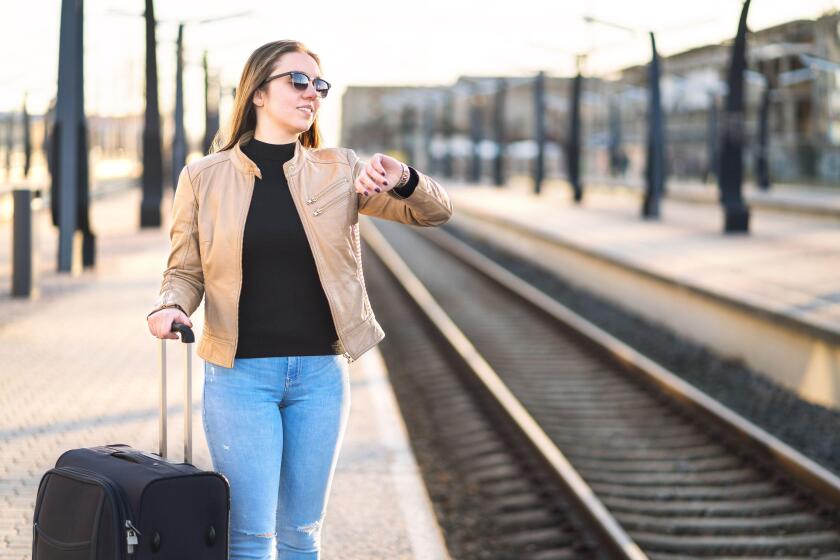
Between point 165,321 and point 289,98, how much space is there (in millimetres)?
717

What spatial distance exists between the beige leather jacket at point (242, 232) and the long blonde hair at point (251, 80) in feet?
0.15

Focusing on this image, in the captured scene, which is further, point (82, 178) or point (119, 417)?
point (82, 178)

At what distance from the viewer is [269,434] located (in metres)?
3.77

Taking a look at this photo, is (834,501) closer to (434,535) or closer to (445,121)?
(434,535)

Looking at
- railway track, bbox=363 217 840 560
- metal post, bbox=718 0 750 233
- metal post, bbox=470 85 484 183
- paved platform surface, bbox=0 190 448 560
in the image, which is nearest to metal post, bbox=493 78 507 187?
metal post, bbox=470 85 484 183

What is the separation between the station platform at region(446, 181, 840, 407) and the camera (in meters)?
12.8

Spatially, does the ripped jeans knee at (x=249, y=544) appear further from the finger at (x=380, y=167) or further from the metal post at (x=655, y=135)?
the metal post at (x=655, y=135)

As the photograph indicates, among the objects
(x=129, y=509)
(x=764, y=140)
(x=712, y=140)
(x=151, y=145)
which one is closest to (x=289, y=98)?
(x=129, y=509)

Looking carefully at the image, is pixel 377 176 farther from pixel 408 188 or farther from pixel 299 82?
pixel 299 82

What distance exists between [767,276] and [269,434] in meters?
14.4

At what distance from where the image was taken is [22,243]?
51.8ft

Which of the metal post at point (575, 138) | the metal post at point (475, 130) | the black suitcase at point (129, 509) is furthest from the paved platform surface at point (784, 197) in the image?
the black suitcase at point (129, 509)

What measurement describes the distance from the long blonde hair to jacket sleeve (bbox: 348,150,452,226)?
32 centimetres

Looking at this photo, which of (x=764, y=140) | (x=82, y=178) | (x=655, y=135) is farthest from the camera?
(x=764, y=140)
